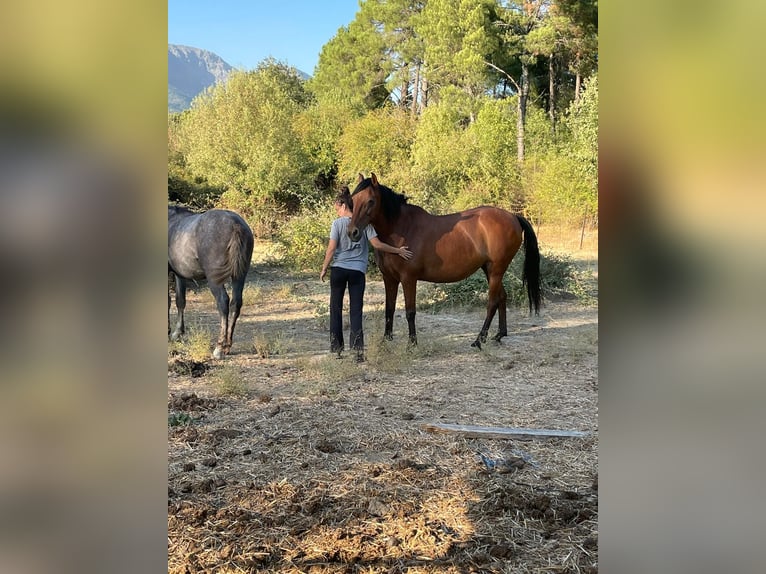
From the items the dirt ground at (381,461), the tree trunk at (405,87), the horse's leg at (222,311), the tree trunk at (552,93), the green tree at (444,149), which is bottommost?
the dirt ground at (381,461)

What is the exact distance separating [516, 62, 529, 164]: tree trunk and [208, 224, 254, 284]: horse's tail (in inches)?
672

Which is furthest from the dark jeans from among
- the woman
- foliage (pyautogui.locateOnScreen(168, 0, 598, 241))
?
foliage (pyautogui.locateOnScreen(168, 0, 598, 241))

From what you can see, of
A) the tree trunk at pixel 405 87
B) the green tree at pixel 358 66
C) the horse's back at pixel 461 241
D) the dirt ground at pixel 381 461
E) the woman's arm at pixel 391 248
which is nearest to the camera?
the dirt ground at pixel 381 461

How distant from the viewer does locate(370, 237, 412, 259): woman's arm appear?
561 cm

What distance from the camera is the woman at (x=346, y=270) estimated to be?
17.6ft

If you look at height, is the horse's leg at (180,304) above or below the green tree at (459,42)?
below

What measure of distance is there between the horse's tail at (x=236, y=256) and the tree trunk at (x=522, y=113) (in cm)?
1707

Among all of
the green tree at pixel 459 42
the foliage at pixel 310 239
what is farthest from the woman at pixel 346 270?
the green tree at pixel 459 42

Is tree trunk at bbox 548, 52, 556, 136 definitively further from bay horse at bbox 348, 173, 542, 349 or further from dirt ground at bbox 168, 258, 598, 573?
dirt ground at bbox 168, 258, 598, 573

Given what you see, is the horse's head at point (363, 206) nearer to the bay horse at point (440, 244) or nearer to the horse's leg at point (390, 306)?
the bay horse at point (440, 244)
